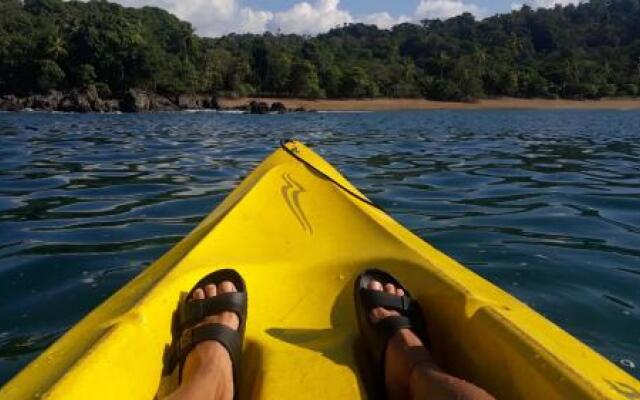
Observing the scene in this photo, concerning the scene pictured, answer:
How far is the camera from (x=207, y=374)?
6.59ft

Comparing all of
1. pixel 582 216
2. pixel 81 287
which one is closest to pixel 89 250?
pixel 81 287

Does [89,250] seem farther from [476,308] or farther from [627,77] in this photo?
[627,77]

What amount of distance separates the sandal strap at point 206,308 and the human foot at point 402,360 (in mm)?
607

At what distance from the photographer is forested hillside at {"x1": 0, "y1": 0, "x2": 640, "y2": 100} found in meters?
61.8

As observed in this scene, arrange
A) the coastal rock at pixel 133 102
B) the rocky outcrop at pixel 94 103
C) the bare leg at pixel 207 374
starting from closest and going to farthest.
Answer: the bare leg at pixel 207 374 → the rocky outcrop at pixel 94 103 → the coastal rock at pixel 133 102

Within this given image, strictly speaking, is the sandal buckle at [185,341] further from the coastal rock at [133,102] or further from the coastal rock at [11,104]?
the coastal rock at [11,104]

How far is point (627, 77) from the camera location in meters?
83.9

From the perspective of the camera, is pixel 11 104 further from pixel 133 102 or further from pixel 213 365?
pixel 213 365

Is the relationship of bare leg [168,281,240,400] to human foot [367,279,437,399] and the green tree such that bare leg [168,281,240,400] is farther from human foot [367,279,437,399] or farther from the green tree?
the green tree

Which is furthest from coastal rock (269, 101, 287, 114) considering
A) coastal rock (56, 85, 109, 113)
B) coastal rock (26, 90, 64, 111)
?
coastal rock (26, 90, 64, 111)

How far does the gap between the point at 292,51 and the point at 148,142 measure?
68456mm

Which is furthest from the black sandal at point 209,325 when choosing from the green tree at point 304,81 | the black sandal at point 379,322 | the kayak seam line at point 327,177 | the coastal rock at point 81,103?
the green tree at point 304,81

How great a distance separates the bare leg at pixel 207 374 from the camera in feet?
6.22

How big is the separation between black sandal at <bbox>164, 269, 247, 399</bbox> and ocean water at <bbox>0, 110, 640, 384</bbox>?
0.87 m
